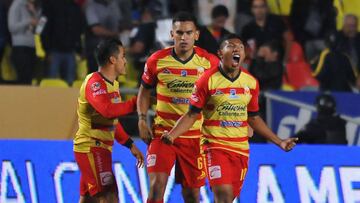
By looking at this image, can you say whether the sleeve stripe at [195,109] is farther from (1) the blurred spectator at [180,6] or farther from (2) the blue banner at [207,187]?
(1) the blurred spectator at [180,6]

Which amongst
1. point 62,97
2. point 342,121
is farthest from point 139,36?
point 342,121

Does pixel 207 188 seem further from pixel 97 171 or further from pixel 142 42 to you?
pixel 142 42

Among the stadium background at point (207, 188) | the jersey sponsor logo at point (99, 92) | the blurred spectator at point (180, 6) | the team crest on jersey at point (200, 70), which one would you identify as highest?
the team crest on jersey at point (200, 70)

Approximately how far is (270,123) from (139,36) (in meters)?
2.26

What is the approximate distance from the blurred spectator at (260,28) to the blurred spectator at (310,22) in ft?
2.38

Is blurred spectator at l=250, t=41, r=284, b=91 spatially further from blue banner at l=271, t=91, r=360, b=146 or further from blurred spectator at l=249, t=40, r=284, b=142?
blue banner at l=271, t=91, r=360, b=146

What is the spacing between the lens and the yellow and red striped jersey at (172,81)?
523 inches

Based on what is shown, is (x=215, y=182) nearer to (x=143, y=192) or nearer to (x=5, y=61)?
(x=143, y=192)

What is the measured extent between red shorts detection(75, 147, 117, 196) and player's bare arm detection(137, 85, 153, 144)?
46cm

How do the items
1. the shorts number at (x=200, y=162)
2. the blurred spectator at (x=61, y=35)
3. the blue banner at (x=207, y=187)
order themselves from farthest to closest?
1. the blurred spectator at (x=61, y=35)
2. the blue banner at (x=207, y=187)
3. the shorts number at (x=200, y=162)

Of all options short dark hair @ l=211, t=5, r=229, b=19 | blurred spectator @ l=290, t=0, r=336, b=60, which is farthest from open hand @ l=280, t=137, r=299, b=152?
blurred spectator @ l=290, t=0, r=336, b=60

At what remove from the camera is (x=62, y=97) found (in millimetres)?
17031

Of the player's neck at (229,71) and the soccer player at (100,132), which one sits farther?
the soccer player at (100,132)

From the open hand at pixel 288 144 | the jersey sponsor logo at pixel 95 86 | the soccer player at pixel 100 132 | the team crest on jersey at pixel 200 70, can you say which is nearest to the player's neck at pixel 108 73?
the soccer player at pixel 100 132
